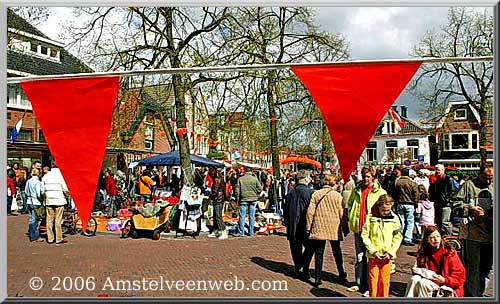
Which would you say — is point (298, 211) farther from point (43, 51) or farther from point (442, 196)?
point (43, 51)

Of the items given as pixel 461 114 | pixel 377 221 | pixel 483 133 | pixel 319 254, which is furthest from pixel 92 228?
pixel 461 114

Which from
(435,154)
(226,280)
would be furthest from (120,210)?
(435,154)

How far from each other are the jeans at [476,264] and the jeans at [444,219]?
3.79 m

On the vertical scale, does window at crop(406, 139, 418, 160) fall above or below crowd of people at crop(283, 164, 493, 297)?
above

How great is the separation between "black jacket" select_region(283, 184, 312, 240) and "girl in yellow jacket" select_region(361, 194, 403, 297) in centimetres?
181

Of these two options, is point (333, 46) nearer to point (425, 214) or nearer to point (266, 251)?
point (425, 214)

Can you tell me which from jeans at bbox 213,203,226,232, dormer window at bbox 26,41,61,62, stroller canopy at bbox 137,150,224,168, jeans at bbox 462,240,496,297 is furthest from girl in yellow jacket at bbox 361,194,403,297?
dormer window at bbox 26,41,61,62

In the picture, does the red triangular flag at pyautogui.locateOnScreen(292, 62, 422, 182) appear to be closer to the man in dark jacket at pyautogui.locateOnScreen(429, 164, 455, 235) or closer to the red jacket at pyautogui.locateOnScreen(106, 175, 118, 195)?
the man in dark jacket at pyautogui.locateOnScreen(429, 164, 455, 235)

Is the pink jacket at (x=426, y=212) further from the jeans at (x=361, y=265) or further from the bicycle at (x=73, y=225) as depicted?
the bicycle at (x=73, y=225)

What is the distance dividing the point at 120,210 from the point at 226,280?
26.7ft

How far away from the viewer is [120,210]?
13938mm

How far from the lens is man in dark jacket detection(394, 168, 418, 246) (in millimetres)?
9156

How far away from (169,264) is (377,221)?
3.58 metres

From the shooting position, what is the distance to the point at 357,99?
14.9 ft
